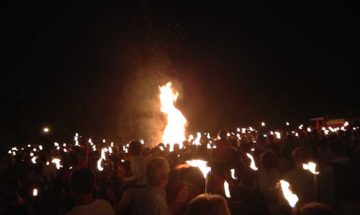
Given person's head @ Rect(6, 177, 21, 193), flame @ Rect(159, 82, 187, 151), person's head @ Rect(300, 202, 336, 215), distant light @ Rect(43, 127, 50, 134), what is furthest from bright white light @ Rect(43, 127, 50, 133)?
person's head @ Rect(300, 202, 336, 215)

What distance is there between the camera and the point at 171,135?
2364cm

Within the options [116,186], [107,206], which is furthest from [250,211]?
[116,186]

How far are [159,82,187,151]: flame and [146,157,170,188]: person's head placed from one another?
16879mm

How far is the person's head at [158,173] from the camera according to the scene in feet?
16.1

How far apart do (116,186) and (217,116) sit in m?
44.5

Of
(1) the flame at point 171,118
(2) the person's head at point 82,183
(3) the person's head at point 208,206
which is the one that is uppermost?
(1) the flame at point 171,118

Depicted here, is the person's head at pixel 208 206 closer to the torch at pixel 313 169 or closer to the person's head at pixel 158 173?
the person's head at pixel 158 173

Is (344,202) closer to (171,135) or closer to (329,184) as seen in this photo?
(329,184)

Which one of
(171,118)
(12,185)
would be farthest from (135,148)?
(171,118)

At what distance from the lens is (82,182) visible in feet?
16.3

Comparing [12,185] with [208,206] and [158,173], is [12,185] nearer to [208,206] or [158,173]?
[158,173]

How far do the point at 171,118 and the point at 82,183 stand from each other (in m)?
20.0

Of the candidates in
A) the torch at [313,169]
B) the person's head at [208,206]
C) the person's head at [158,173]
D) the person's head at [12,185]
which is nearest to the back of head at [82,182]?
the person's head at [158,173]

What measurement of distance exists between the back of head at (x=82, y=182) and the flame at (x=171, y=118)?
55.5ft
